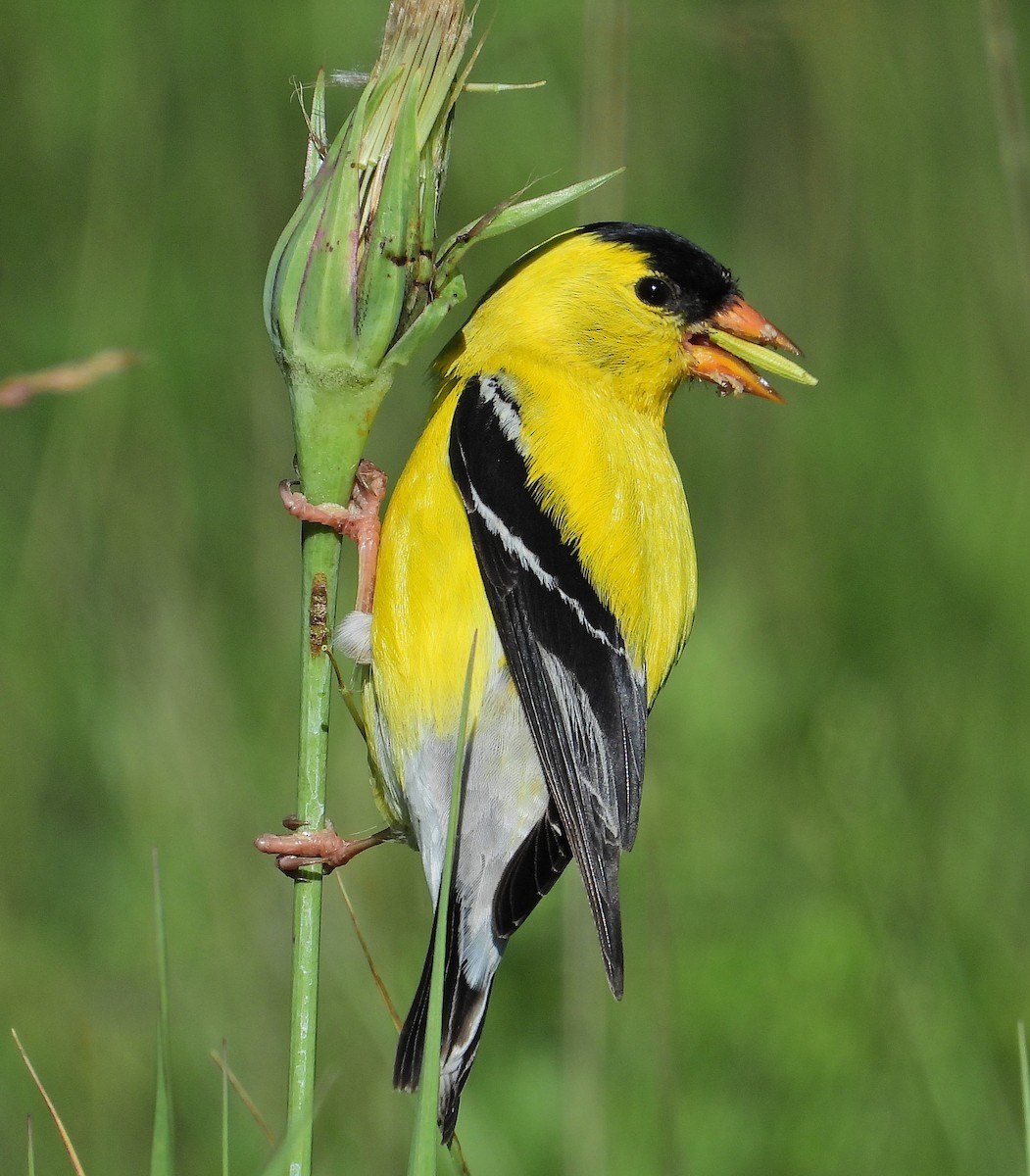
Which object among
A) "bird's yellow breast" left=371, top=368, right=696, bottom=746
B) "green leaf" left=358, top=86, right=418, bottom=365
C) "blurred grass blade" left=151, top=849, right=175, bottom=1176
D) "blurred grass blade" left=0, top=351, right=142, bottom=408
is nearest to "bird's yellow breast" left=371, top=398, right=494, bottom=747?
"bird's yellow breast" left=371, top=368, right=696, bottom=746

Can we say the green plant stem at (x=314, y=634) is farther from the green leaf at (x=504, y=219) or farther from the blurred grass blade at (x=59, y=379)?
the blurred grass blade at (x=59, y=379)

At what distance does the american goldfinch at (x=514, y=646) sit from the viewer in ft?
7.68

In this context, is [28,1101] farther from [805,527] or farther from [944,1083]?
[805,527]

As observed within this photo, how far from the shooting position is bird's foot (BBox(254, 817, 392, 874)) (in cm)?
168

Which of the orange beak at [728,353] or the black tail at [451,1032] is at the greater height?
the orange beak at [728,353]

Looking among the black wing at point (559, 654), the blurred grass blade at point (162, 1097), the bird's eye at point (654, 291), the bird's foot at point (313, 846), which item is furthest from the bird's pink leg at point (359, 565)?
the bird's eye at point (654, 291)

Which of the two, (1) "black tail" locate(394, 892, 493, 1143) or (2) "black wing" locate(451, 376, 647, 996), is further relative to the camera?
(2) "black wing" locate(451, 376, 647, 996)

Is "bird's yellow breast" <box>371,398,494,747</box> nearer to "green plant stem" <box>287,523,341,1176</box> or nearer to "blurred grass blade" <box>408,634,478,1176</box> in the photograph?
"green plant stem" <box>287,523,341,1176</box>

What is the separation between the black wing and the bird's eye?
606 mm

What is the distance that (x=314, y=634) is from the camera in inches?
64.0

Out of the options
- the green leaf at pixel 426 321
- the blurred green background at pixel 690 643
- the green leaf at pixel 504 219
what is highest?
the green leaf at pixel 504 219

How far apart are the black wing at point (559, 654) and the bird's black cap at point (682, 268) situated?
25.7 inches

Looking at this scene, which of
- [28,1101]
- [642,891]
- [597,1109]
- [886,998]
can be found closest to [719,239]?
[642,891]

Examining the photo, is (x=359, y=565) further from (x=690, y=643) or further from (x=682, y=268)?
(x=690, y=643)
